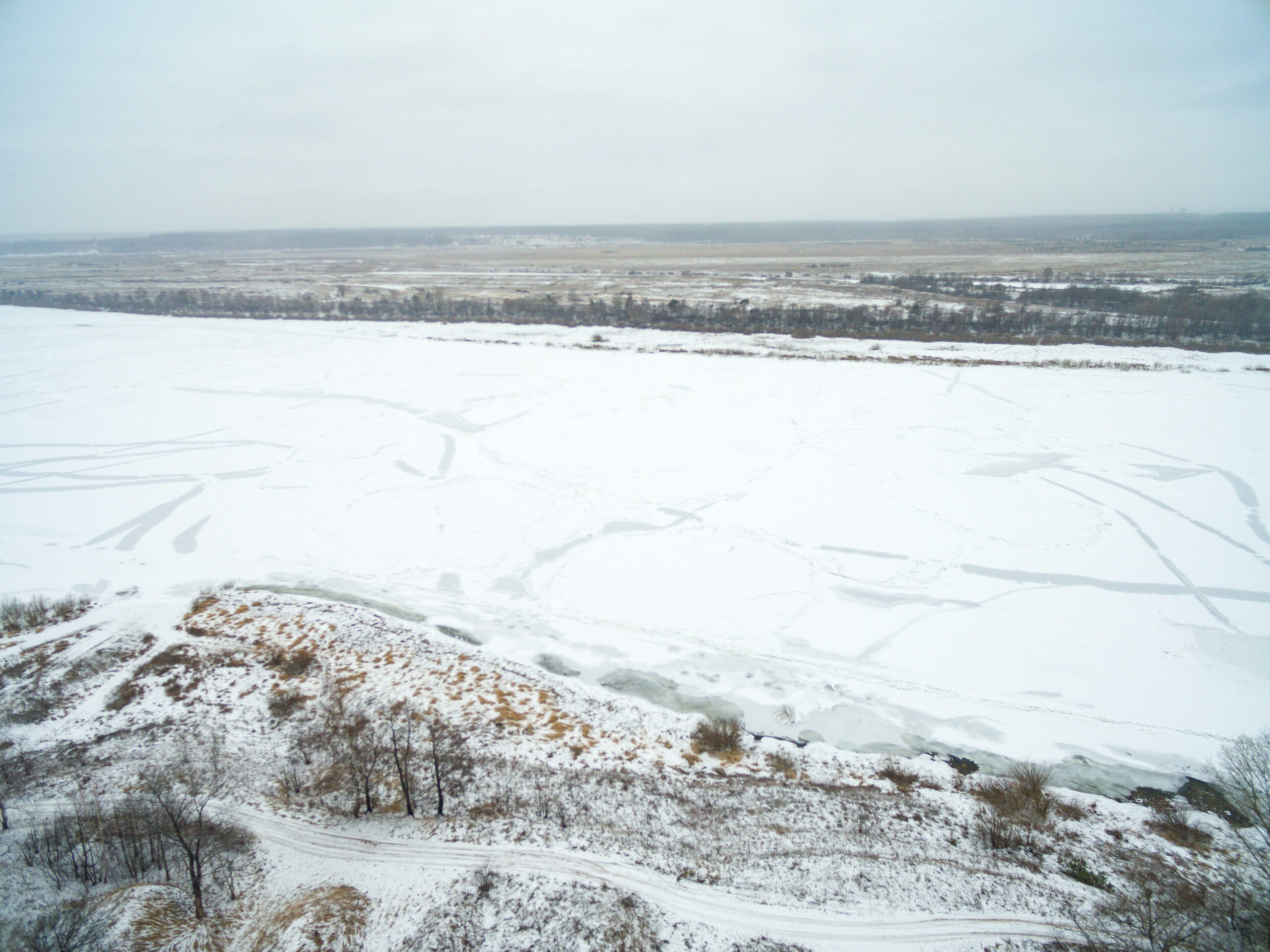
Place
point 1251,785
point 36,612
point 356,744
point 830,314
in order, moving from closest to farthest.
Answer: point 1251,785
point 356,744
point 36,612
point 830,314

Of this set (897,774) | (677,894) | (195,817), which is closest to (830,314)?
(897,774)

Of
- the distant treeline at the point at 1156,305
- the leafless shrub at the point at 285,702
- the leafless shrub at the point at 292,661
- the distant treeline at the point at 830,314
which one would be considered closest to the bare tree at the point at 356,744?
the leafless shrub at the point at 285,702

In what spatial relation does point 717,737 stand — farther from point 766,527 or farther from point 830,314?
point 830,314

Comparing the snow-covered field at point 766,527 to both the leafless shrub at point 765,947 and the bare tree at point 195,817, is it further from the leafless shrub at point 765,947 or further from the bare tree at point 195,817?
the bare tree at point 195,817

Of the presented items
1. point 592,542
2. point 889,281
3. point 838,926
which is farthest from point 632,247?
point 838,926

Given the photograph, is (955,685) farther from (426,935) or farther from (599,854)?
(426,935)

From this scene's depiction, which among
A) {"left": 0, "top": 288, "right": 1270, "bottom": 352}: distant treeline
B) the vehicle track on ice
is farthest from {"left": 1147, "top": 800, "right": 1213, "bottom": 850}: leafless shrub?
{"left": 0, "top": 288, "right": 1270, "bottom": 352}: distant treeline

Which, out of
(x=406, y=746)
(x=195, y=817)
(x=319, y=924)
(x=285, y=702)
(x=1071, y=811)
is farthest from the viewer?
(x=285, y=702)

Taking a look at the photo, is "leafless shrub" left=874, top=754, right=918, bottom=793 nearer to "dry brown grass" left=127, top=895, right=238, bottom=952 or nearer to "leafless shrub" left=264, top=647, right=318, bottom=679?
"dry brown grass" left=127, top=895, right=238, bottom=952
